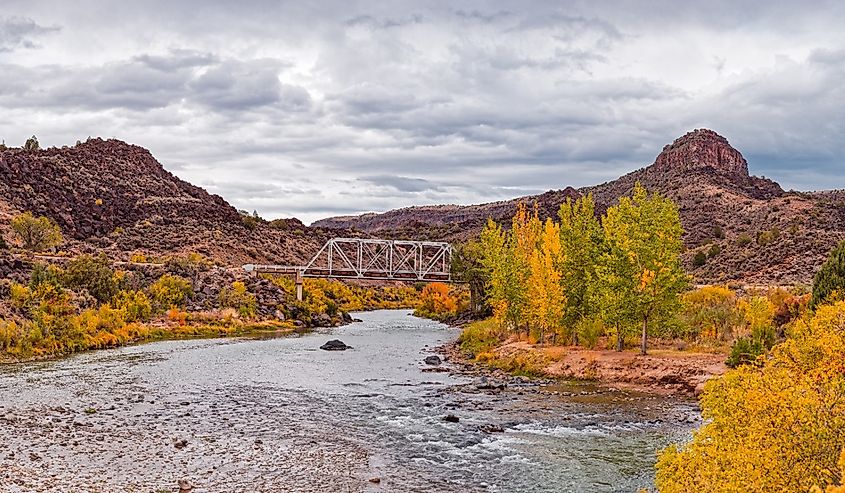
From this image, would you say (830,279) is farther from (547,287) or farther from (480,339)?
(480,339)

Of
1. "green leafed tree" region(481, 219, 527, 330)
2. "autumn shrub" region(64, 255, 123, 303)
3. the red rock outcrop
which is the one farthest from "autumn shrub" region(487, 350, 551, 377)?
the red rock outcrop

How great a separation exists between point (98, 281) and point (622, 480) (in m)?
50.6

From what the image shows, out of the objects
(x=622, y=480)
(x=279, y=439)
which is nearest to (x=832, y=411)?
(x=622, y=480)

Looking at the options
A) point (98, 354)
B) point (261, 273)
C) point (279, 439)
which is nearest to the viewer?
point (279, 439)

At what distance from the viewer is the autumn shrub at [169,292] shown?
6341 centimetres

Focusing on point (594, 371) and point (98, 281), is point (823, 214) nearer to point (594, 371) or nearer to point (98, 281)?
point (594, 371)

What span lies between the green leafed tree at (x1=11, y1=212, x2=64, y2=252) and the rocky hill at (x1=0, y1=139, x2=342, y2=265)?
2.83 meters

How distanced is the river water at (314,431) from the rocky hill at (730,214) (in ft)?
126

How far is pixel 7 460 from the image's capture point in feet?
61.6

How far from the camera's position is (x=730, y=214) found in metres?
94.2

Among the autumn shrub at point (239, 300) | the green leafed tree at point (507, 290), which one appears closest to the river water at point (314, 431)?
the green leafed tree at point (507, 290)

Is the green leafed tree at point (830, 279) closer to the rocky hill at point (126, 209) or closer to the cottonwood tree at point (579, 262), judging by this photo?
the cottonwood tree at point (579, 262)

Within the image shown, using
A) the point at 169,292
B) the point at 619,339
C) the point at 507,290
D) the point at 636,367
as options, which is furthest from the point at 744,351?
the point at 169,292

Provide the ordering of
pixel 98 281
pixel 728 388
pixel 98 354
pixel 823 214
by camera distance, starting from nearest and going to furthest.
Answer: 1. pixel 728 388
2. pixel 98 354
3. pixel 98 281
4. pixel 823 214
